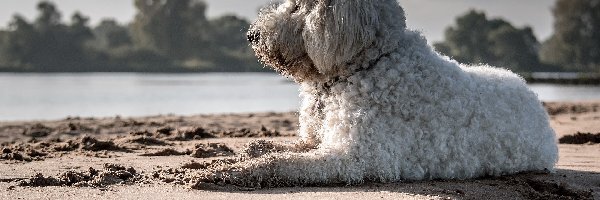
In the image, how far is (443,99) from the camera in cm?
639

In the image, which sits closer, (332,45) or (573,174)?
(332,45)

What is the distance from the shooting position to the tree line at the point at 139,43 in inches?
3595

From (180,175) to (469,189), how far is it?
2.24m

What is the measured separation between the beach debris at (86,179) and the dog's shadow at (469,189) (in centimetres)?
80

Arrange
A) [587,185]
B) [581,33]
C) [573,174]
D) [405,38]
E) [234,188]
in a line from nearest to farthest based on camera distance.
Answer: [234,188]
[405,38]
[587,185]
[573,174]
[581,33]

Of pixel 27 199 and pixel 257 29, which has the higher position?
pixel 257 29

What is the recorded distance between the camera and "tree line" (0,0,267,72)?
9131 centimetres

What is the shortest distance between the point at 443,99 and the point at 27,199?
10.3 feet

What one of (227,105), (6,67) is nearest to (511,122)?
(227,105)

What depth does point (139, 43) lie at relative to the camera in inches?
4498

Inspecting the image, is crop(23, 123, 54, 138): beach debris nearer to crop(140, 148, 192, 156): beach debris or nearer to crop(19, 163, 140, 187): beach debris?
crop(140, 148, 192, 156): beach debris

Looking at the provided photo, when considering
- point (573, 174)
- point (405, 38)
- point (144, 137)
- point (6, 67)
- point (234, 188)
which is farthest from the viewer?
point (6, 67)

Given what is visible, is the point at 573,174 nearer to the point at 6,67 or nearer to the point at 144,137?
the point at 144,137

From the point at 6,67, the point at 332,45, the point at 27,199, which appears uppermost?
the point at 6,67
